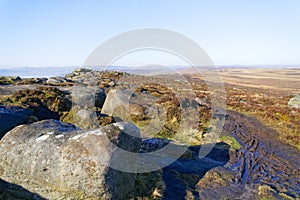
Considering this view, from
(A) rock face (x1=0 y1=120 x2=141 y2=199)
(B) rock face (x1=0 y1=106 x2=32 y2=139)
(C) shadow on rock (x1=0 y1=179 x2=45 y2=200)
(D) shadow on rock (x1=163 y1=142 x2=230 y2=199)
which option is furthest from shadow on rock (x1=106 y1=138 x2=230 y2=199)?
(B) rock face (x1=0 y1=106 x2=32 y2=139)

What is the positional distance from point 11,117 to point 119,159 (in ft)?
24.2

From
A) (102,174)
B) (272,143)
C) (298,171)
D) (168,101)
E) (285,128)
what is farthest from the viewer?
(168,101)

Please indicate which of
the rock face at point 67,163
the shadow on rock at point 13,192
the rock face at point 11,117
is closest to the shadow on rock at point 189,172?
the rock face at point 67,163

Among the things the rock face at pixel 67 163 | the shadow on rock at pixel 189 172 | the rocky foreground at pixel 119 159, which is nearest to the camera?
the rock face at pixel 67 163

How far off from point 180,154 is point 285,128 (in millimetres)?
14237

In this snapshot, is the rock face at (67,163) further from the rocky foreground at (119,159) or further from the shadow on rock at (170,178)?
the shadow on rock at (170,178)

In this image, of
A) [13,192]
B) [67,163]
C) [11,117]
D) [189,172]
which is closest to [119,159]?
[67,163]

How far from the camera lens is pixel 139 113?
21.7 meters

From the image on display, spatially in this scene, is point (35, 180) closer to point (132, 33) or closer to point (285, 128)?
point (132, 33)

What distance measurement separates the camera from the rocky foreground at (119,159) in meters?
7.77

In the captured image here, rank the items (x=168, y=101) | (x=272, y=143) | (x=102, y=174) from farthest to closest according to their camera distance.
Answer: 1. (x=168, y=101)
2. (x=272, y=143)
3. (x=102, y=174)

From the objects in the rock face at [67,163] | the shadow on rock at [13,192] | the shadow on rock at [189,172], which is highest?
the rock face at [67,163]

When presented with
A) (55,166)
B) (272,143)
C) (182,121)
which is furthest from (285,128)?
(55,166)

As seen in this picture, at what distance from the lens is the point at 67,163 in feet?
25.4
